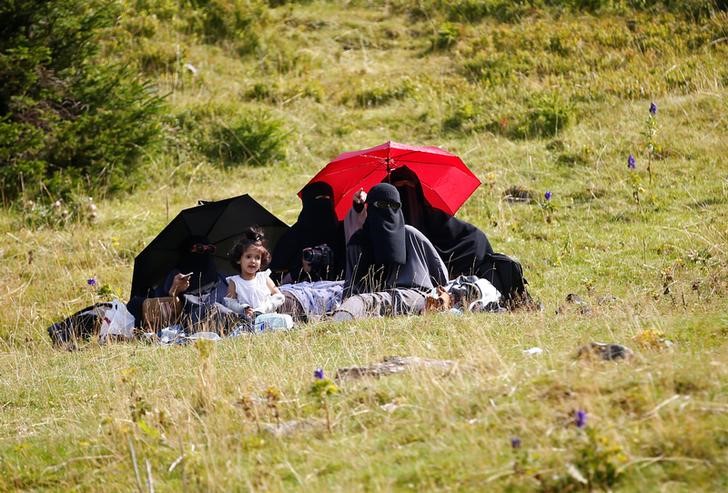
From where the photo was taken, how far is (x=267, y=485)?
474 centimetres

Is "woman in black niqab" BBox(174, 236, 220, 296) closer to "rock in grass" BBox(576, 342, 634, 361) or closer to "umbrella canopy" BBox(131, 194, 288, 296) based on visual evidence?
"umbrella canopy" BBox(131, 194, 288, 296)

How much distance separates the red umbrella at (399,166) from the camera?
10.9 metres

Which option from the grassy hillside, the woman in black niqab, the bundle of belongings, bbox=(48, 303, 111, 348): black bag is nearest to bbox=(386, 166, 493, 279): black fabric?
the bundle of belongings

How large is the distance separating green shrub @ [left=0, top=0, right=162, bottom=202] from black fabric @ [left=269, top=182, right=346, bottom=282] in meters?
4.97

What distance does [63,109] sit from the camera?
15.0m

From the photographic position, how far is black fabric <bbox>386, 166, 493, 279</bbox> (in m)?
10.3

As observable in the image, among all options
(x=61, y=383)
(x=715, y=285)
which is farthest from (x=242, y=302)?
(x=715, y=285)

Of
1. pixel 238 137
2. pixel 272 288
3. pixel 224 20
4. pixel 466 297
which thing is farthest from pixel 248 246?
pixel 224 20

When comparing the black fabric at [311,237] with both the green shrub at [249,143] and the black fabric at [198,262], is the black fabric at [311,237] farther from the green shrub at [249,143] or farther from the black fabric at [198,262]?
the green shrub at [249,143]

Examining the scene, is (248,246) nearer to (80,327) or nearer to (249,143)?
(80,327)

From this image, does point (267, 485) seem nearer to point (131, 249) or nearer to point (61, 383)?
point (61, 383)

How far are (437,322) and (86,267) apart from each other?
6358 millimetres

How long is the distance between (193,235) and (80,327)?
4.86ft

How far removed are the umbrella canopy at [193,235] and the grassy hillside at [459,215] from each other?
1.26 m
